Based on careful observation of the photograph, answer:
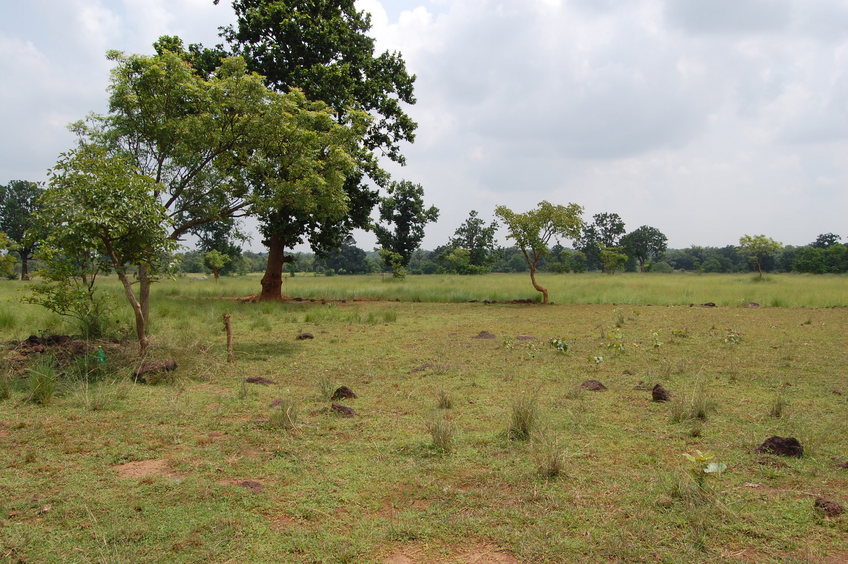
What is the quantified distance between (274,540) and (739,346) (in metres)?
11.4

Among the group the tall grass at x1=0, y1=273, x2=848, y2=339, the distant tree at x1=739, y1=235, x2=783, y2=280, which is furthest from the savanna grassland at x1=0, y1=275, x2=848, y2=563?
the distant tree at x1=739, y1=235, x2=783, y2=280

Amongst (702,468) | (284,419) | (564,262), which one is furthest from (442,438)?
(564,262)

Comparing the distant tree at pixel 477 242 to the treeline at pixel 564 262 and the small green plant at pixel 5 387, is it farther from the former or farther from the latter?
the small green plant at pixel 5 387

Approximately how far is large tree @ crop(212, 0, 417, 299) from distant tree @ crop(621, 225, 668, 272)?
227 feet

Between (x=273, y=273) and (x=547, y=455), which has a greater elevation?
(x=273, y=273)

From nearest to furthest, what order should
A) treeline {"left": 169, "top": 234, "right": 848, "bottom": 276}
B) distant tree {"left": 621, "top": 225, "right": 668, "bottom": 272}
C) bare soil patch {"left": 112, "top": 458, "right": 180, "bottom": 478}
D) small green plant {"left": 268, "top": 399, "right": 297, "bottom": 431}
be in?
bare soil patch {"left": 112, "top": 458, "right": 180, "bottom": 478} < small green plant {"left": 268, "top": 399, "right": 297, "bottom": 431} < treeline {"left": 169, "top": 234, "right": 848, "bottom": 276} < distant tree {"left": 621, "top": 225, "right": 668, "bottom": 272}

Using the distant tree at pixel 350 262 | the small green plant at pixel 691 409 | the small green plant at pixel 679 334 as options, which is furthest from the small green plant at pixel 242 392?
the distant tree at pixel 350 262

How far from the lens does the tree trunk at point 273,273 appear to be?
23.6 metres

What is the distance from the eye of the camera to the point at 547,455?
187 inches

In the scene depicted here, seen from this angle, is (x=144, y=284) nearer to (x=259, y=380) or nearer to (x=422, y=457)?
(x=259, y=380)

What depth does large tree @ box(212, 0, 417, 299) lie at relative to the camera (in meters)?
21.0

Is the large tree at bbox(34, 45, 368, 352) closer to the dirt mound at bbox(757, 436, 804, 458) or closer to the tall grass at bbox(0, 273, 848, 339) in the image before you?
the tall grass at bbox(0, 273, 848, 339)

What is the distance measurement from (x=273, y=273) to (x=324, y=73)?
8911mm

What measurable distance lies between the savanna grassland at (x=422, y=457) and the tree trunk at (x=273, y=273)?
12.3m
